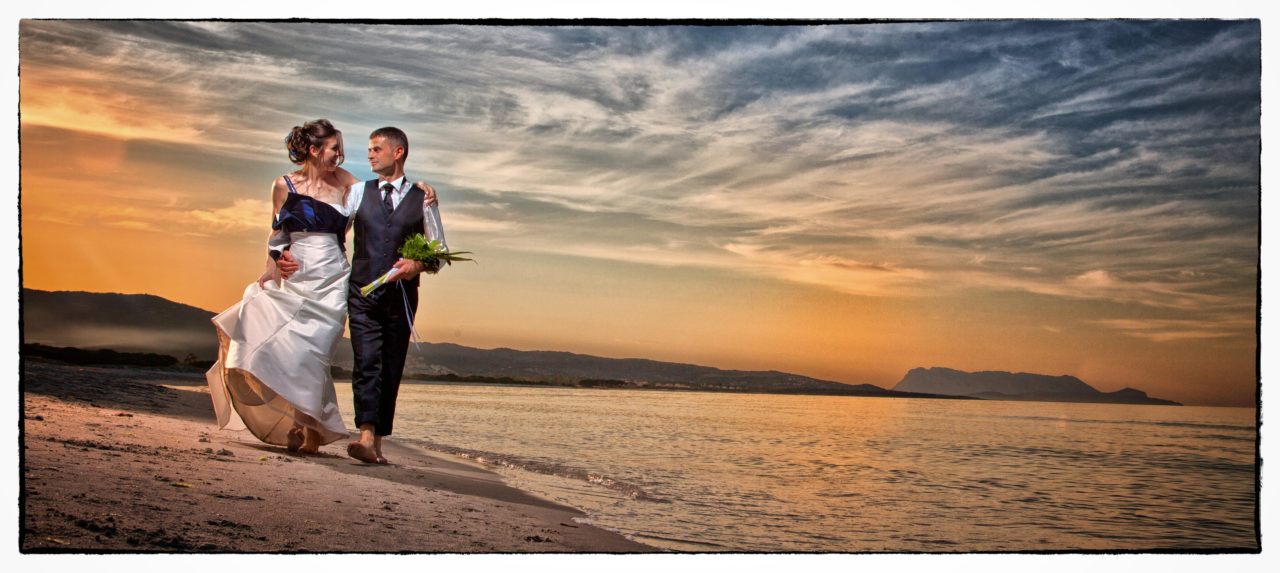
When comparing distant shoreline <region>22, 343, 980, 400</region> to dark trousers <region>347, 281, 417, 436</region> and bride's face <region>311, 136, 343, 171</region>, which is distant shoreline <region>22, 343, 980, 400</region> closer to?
dark trousers <region>347, 281, 417, 436</region>

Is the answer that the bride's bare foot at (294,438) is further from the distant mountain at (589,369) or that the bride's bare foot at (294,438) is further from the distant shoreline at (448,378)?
the distant mountain at (589,369)

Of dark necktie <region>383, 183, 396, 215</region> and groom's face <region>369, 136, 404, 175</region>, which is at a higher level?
groom's face <region>369, 136, 404, 175</region>

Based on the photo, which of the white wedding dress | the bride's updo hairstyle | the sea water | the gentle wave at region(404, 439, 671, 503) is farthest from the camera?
the gentle wave at region(404, 439, 671, 503)

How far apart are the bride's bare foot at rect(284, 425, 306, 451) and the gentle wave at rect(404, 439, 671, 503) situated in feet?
4.02

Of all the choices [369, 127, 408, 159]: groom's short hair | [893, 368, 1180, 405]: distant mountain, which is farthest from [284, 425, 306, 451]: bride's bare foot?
[893, 368, 1180, 405]: distant mountain

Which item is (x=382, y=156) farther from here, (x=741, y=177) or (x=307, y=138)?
(x=741, y=177)

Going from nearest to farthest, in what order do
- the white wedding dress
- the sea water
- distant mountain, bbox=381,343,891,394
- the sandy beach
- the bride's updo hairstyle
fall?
1. the sandy beach
2. the white wedding dress
3. the bride's updo hairstyle
4. the sea water
5. distant mountain, bbox=381,343,891,394

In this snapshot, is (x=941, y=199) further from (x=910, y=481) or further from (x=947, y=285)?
(x=910, y=481)

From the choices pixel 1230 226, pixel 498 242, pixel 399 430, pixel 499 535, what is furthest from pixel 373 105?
pixel 1230 226

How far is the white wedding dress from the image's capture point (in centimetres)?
372

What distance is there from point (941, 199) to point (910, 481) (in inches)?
69.5

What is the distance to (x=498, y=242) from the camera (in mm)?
4887

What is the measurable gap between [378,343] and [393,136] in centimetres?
84

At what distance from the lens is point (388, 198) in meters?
3.87
